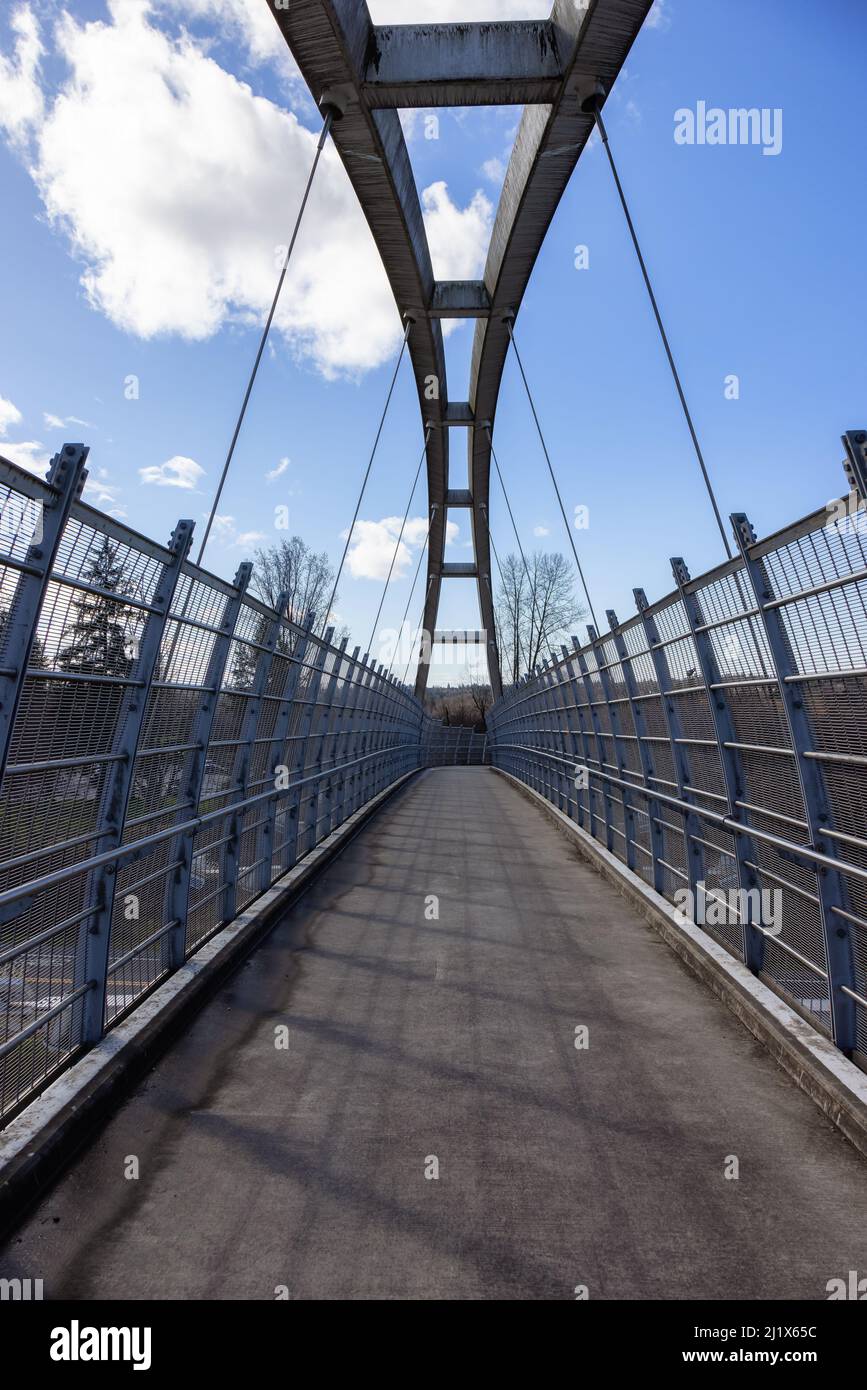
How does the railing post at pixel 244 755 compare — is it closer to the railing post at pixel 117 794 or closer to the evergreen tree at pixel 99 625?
the railing post at pixel 117 794

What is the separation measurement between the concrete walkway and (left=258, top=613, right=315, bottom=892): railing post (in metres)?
1.69

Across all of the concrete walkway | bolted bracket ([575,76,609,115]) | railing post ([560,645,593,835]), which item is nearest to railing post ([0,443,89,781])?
the concrete walkway

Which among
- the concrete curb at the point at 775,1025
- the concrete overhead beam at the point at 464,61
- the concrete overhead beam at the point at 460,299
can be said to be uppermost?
the concrete overhead beam at the point at 460,299

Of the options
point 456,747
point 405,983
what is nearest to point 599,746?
point 405,983

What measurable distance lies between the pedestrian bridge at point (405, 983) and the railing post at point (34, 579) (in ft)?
0.03

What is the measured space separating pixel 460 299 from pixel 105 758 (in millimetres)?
17292

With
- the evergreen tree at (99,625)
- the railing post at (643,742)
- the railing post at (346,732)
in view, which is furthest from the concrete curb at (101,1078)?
the railing post at (346,732)

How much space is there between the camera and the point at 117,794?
→ 13.9 feet

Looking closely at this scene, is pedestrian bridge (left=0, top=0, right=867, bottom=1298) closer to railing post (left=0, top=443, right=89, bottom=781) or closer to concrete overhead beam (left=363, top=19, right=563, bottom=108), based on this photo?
railing post (left=0, top=443, right=89, bottom=781)

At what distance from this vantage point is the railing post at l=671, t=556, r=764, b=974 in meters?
Answer: 5.17

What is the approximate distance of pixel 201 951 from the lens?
A: 5.67 metres

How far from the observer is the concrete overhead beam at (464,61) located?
1124 centimetres

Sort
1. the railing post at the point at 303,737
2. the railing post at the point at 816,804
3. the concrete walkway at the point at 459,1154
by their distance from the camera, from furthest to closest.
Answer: the railing post at the point at 303,737 → the railing post at the point at 816,804 → the concrete walkway at the point at 459,1154
